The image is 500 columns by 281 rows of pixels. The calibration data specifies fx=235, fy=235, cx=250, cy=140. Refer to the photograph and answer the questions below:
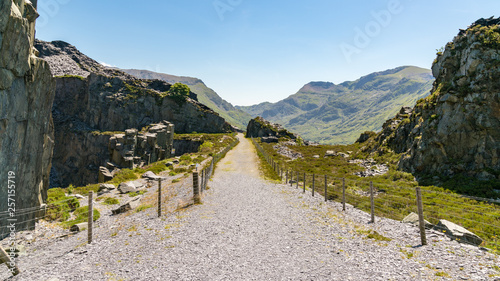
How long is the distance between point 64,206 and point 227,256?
1639cm

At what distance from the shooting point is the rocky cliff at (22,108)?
11922mm

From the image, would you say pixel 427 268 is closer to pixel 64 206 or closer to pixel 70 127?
pixel 64 206

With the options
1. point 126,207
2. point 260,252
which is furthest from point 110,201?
point 260,252

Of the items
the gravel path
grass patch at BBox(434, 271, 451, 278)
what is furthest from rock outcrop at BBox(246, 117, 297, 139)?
grass patch at BBox(434, 271, 451, 278)

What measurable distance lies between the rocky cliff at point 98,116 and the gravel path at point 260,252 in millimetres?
77802

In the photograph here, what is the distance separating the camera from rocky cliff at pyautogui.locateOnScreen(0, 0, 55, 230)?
11922 mm

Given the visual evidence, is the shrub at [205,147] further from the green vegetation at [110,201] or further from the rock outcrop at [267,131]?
the green vegetation at [110,201]

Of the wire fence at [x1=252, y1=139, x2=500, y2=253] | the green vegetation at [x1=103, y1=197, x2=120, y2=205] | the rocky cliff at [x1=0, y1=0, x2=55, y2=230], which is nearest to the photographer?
the wire fence at [x1=252, y1=139, x2=500, y2=253]

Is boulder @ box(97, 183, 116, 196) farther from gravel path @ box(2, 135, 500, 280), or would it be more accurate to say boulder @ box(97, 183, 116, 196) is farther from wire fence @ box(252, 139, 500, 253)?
wire fence @ box(252, 139, 500, 253)

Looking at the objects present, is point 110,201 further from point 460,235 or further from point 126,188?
point 460,235

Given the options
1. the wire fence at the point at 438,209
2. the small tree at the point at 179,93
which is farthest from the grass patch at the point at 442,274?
the small tree at the point at 179,93

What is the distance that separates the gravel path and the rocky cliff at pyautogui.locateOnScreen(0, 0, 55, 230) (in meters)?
4.58

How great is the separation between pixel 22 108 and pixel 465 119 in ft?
138

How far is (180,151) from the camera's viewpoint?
8806cm
